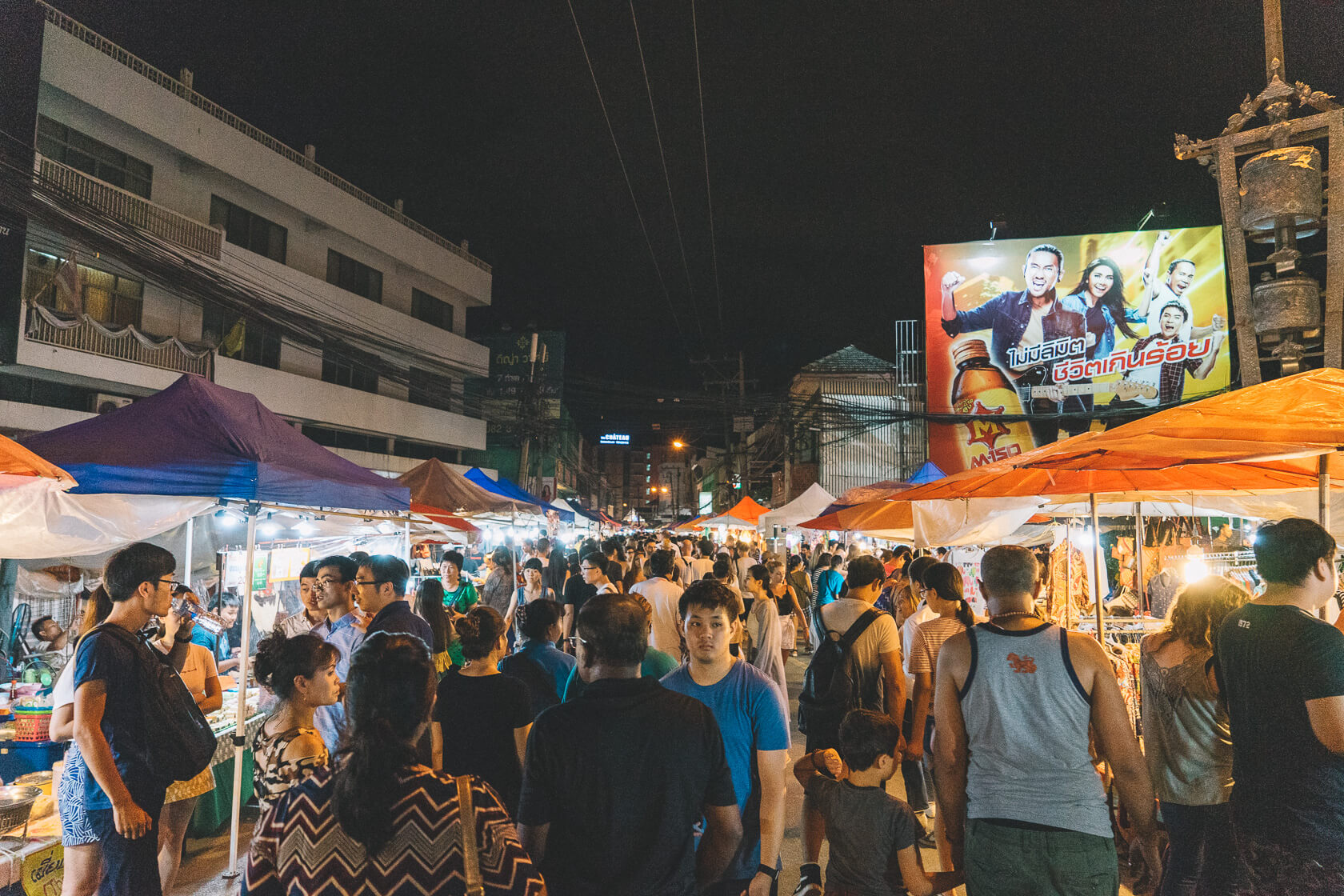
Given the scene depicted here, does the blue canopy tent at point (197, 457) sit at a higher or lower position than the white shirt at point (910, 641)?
higher

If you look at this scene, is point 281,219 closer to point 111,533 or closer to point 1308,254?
point 111,533

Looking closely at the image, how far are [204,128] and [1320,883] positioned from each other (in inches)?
1015

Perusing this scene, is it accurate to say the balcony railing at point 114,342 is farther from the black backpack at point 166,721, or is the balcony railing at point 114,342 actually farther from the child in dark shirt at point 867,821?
the child in dark shirt at point 867,821

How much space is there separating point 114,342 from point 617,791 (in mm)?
20963

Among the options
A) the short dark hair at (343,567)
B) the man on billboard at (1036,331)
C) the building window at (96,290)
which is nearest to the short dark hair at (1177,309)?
the man on billboard at (1036,331)

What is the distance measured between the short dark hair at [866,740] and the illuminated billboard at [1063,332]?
58.3ft

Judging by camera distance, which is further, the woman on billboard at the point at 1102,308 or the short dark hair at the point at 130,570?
the woman on billboard at the point at 1102,308

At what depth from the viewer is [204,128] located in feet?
68.1

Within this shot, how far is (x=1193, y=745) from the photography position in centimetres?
354

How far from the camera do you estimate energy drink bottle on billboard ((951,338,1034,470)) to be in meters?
21.9

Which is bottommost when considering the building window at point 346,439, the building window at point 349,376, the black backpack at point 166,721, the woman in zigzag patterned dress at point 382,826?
the black backpack at point 166,721

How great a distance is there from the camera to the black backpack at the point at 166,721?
3.59 meters

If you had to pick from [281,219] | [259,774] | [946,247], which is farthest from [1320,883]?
[281,219]

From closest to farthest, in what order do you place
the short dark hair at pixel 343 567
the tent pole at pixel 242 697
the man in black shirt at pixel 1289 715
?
1. the man in black shirt at pixel 1289 715
2. the tent pole at pixel 242 697
3. the short dark hair at pixel 343 567
